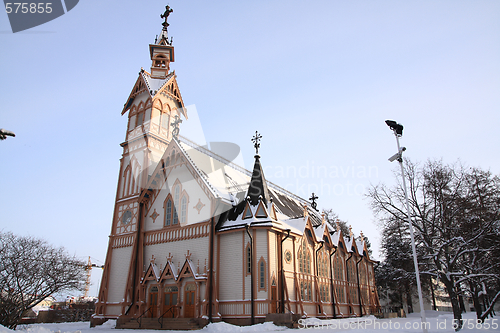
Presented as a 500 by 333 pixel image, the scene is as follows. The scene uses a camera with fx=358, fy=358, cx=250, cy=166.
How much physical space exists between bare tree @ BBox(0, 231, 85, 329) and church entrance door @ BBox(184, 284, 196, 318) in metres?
7.67

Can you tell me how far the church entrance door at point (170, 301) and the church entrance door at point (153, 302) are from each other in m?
0.81

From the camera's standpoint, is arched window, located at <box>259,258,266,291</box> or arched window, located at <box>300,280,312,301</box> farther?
arched window, located at <box>300,280,312,301</box>

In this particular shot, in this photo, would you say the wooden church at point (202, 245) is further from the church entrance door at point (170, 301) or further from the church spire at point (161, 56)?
the church spire at point (161, 56)

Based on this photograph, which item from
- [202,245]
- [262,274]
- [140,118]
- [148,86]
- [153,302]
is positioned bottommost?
[153,302]

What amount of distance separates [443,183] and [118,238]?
2454 cm

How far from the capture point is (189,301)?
23281 millimetres

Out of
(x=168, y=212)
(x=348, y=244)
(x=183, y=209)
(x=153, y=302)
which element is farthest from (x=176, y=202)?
(x=348, y=244)

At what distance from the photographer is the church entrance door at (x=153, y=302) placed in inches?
970

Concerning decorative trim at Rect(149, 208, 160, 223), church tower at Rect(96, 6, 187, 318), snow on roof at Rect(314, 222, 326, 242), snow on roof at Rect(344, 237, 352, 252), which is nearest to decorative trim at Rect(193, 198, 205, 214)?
decorative trim at Rect(149, 208, 160, 223)

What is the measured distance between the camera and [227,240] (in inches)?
934

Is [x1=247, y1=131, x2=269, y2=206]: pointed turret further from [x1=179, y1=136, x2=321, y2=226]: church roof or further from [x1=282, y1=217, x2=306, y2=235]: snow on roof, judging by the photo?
[x1=282, y1=217, x2=306, y2=235]: snow on roof

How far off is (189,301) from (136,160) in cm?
1376

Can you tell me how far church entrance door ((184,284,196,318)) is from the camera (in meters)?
23.0

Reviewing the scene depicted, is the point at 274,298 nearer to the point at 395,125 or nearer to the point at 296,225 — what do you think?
the point at 296,225
